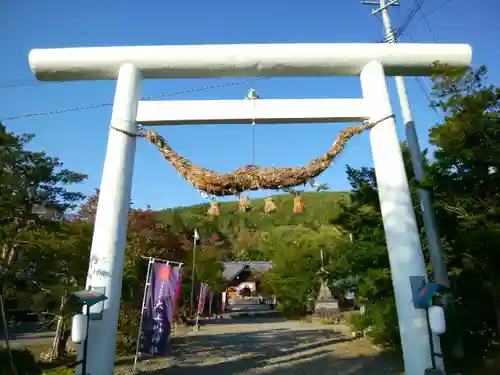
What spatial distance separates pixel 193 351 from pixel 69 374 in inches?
207

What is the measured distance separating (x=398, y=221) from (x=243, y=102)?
9.14ft

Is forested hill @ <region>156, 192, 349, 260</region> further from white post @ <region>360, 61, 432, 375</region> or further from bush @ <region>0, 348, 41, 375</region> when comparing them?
white post @ <region>360, 61, 432, 375</region>

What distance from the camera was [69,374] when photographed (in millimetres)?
7172

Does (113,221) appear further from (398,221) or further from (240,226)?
(240,226)

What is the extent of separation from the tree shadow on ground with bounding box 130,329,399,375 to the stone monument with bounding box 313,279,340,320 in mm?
5679

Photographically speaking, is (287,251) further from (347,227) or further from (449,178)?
(449,178)

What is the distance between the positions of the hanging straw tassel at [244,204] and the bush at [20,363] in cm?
456

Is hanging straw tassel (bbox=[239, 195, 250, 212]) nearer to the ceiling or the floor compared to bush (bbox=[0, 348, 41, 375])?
nearer to the ceiling

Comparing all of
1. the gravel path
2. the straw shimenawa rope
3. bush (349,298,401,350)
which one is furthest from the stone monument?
the straw shimenawa rope

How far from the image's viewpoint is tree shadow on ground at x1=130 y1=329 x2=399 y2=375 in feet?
28.4

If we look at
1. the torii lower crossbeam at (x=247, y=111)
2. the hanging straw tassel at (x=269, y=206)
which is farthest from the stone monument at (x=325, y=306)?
the torii lower crossbeam at (x=247, y=111)

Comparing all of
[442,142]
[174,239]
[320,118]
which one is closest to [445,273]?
[442,142]

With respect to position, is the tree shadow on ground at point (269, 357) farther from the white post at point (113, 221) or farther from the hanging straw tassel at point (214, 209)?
the hanging straw tassel at point (214, 209)

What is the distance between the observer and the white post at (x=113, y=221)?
4914 millimetres
